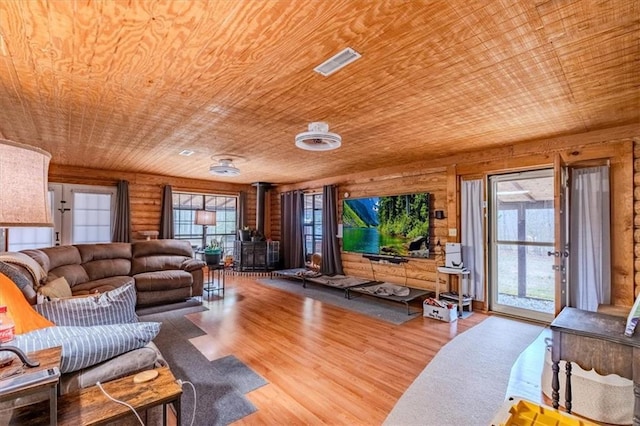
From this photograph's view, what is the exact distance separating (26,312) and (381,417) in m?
2.28

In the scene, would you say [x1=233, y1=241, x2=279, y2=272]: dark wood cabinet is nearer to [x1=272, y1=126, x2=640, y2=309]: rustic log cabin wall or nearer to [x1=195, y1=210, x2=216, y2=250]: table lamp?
[x1=195, y1=210, x2=216, y2=250]: table lamp

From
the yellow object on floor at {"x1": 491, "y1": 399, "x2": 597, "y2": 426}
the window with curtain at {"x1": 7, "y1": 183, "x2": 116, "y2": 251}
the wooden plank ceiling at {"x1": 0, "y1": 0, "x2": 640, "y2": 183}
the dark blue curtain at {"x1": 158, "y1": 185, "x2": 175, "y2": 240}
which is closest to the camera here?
the yellow object on floor at {"x1": 491, "y1": 399, "x2": 597, "y2": 426}

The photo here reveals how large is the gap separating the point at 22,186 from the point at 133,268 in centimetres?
473

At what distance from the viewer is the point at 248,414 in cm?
215

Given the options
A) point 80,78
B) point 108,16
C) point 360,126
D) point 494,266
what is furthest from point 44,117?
point 494,266

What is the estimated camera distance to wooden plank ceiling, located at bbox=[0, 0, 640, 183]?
1553mm

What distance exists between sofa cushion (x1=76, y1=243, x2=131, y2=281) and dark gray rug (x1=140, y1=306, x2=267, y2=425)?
71.3 inches

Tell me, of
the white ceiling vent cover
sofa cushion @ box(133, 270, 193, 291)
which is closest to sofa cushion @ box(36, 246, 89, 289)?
sofa cushion @ box(133, 270, 193, 291)

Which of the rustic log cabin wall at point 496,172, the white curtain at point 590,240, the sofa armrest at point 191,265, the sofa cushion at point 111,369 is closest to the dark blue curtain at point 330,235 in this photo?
the rustic log cabin wall at point 496,172

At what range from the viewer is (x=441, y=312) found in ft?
13.6

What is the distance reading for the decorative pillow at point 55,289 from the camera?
2.85 meters

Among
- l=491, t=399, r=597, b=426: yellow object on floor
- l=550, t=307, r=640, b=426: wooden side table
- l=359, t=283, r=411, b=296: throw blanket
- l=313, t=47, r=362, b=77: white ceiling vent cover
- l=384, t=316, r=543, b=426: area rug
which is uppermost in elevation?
l=313, t=47, r=362, b=77: white ceiling vent cover

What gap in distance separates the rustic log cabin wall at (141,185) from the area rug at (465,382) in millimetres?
6558

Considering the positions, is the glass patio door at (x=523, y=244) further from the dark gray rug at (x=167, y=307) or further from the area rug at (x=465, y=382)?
the dark gray rug at (x=167, y=307)
